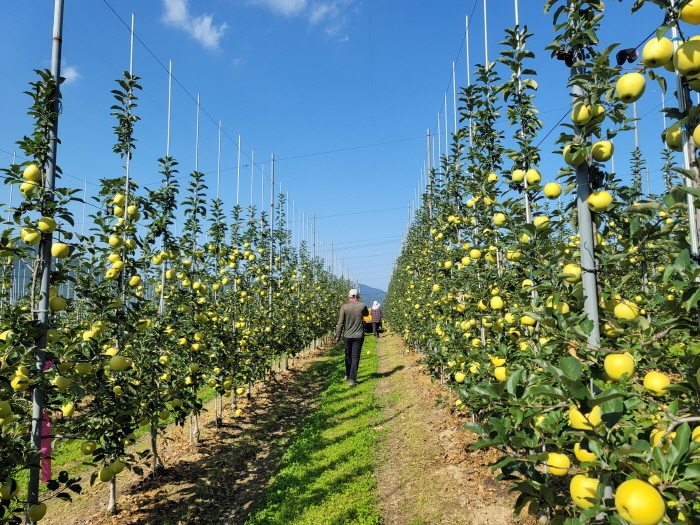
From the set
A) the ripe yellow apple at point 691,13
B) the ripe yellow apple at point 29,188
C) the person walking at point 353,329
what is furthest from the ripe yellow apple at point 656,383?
the person walking at point 353,329

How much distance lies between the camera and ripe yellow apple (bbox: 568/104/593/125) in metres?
1.93

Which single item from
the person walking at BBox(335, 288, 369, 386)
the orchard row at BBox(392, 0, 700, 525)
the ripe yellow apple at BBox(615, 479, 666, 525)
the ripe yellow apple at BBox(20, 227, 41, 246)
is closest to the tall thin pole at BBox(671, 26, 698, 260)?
the orchard row at BBox(392, 0, 700, 525)

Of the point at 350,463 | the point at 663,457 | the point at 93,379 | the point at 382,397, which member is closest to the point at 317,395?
the point at 382,397

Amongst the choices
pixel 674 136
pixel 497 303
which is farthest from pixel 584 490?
pixel 497 303

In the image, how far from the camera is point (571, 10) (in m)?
2.18

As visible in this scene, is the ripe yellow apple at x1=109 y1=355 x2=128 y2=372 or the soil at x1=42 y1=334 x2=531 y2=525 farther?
the soil at x1=42 y1=334 x2=531 y2=525

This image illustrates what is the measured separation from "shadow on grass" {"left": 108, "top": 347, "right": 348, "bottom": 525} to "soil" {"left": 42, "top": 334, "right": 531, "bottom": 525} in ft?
0.04

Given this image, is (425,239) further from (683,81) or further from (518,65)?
(683,81)

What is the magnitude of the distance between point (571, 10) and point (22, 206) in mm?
3862

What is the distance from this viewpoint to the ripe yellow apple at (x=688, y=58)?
1266 mm

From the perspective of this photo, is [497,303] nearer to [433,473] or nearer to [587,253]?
[587,253]

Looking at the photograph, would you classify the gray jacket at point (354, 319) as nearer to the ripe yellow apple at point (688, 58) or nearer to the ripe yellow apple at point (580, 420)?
the ripe yellow apple at point (580, 420)

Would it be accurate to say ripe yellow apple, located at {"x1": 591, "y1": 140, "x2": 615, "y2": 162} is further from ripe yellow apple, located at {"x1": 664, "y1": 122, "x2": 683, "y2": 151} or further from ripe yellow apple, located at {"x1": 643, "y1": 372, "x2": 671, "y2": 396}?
ripe yellow apple, located at {"x1": 643, "y1": 372, "x2": 671, "y2": 396}

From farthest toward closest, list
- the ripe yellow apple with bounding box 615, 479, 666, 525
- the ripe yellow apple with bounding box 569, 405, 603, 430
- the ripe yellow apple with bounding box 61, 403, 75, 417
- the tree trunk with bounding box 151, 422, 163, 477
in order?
1. the tree trunk with bounding box 151, 422, 163, 477
2. the ripe yellow apple with bounding box 61, 403, 75, 417
3. the ripe yellow apple with bounding box 569, 405, 603, 430
4. the ripe yellow apple with bounding box 615, 479, 666, 525
